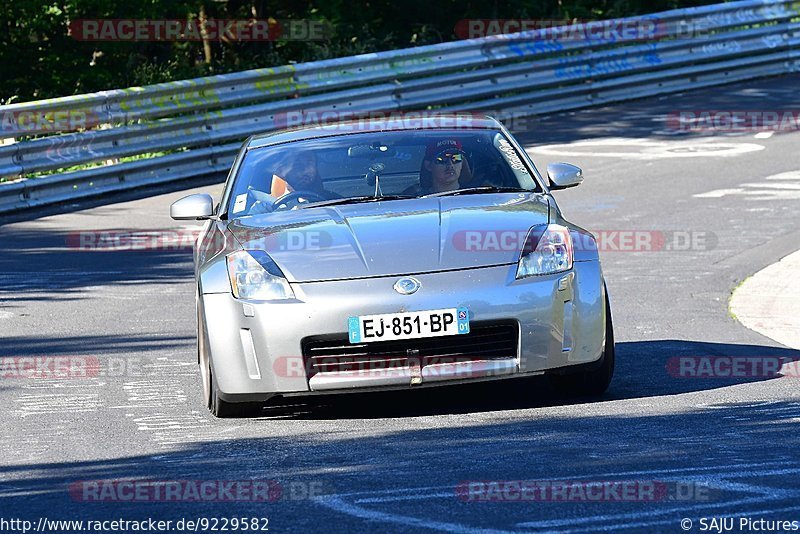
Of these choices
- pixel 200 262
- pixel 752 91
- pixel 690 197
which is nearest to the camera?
pixel 200 262

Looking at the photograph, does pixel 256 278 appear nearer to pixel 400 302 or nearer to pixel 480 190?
pixel 400 302

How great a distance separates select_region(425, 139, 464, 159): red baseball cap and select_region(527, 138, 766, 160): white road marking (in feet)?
30.3

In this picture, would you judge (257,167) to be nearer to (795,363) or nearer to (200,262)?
(200,262)

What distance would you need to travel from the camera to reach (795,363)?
26.6 feet

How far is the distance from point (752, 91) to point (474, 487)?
1719 centimetres

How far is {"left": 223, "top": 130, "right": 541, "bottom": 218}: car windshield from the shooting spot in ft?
26.7

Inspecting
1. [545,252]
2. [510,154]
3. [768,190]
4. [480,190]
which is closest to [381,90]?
[768,190]

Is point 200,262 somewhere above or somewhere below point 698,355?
above

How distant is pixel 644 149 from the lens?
706 inches

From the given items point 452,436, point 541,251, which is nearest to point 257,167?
point 541,251

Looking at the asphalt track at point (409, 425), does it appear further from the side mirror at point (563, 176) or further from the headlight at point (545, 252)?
the side mirror at point (563, 176)

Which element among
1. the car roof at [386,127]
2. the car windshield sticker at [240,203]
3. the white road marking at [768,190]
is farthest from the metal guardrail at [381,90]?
the car windshield sticker at [240,203]

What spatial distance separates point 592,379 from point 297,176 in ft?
6.71

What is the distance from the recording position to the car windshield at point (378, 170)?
8141 mm
